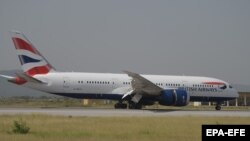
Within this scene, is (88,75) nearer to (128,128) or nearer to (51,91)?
(51,91)

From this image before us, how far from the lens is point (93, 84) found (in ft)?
145

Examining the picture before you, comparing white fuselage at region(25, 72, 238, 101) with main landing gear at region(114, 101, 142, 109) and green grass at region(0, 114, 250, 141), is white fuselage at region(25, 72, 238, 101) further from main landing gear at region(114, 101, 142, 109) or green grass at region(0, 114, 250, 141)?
green grass at region(0, 114, 250, 141)

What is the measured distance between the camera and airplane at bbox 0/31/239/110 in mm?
42781

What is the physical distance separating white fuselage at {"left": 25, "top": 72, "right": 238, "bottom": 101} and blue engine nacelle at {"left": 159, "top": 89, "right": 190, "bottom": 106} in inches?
147

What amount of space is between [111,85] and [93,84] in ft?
5.48

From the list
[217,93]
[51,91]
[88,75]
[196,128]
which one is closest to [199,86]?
[217,93]

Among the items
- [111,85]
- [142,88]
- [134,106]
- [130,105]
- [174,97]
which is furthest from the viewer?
[130,105]

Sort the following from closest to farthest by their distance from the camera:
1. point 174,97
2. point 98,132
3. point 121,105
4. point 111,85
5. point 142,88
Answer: point 98,132 → point 174,97 → point 142,88 → point 111,85 → point 121,105

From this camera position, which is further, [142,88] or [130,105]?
[130,105]

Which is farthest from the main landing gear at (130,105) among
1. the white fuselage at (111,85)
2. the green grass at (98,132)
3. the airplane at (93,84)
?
the green grass at (98,132)

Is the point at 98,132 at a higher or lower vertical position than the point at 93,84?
lower

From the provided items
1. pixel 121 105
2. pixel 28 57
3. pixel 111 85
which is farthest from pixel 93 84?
pixel 28 57

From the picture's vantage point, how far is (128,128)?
22.5 meters

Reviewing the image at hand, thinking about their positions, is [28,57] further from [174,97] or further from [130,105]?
[174,97]
